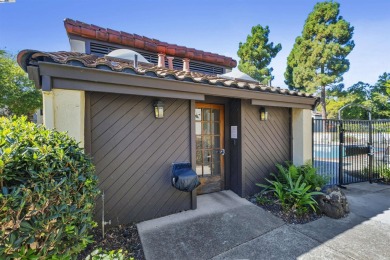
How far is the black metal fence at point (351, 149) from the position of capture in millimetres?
5543

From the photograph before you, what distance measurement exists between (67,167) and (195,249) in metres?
2.09

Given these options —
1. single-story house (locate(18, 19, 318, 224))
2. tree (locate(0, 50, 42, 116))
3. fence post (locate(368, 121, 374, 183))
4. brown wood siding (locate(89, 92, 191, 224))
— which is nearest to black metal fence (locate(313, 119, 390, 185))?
fence post (locate(368, 121, 374, 183))

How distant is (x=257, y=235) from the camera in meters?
3.04

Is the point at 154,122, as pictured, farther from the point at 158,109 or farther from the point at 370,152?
the point at 370,152

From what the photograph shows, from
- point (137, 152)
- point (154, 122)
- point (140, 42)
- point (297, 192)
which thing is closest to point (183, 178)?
point (137, 152)

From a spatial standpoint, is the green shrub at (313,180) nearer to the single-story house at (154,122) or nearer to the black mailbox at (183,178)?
the single-story house at (154,122)

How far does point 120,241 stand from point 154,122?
209 centimetres

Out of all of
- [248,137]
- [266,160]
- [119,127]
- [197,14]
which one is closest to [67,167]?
[119,127]

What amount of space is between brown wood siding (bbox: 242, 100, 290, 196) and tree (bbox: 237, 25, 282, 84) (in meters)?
13.7

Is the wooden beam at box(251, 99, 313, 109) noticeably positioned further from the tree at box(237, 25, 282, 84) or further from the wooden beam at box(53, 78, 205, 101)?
the tree at box(237, 25, 282, 84)

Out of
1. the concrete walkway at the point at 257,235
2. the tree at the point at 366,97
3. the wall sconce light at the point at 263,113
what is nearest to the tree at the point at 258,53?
the tree at the point at 366,97

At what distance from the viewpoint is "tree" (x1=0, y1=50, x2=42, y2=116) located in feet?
40.0

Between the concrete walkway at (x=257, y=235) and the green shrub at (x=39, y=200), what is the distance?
4.53ft

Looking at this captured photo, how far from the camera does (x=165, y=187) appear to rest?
12.1 feet
